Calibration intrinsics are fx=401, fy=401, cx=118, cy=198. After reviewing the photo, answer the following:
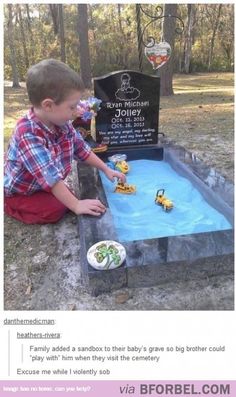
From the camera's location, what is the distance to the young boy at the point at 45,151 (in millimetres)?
2324

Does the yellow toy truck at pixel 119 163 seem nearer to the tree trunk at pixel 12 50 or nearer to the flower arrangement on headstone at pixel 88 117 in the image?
the flower arrangement on headstone at pixel 88 117

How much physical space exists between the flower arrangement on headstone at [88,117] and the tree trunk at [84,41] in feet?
24.2

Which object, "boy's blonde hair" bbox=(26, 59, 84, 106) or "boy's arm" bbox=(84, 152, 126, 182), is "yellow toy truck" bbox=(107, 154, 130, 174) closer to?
"boy's arm" bbox=(84, 152, 126, 182)

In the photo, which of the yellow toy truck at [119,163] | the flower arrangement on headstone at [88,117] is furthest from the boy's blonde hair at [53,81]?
the flower arrangement on headstone at [88,117]

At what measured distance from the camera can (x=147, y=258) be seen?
2059mm

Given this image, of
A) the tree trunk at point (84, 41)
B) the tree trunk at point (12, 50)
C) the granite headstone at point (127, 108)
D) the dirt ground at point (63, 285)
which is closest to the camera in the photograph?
the dirt ground at point (63, 285)

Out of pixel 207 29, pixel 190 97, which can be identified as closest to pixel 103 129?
pixel 190 97

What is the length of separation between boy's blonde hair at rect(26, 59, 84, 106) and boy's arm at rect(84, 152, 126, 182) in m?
0.75

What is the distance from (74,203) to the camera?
2.46m


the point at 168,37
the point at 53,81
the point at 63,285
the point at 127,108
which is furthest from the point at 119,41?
the point at 63,285

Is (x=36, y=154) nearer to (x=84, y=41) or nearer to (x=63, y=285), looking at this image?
(x=63, y=285)

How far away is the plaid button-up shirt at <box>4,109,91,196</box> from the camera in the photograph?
2395 mm

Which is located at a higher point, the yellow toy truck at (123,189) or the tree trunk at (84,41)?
the tree trunk at (84,41)

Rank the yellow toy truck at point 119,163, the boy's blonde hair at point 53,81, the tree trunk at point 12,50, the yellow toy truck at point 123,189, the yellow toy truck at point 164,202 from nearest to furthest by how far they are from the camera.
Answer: the boy's blonde hair at point 53,81
the yellow toy truck at point 164,202
the yellow toy truck at point 123,189
the yellow toy truck at point 119,163
the tree trunk at point 12,50
